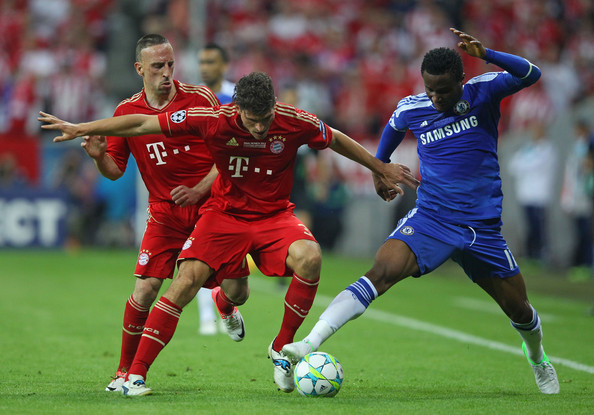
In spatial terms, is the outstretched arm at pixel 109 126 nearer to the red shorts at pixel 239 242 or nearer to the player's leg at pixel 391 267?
the red shorts at pixel 239 242

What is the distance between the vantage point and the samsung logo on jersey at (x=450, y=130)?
22.4 ft

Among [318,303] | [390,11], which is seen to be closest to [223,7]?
[390,11]

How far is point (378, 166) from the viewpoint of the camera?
6879mm

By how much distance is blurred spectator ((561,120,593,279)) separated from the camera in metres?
16.0

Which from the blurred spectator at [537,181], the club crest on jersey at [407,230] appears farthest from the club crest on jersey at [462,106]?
the blurred spectator at [537,181]

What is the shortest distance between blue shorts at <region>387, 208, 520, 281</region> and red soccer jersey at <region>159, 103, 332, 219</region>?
91 cm

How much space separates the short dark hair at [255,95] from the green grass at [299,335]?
1910 mm

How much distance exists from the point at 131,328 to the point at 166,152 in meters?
1.31

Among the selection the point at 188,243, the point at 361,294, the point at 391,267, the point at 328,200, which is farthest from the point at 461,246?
the point at 328,200

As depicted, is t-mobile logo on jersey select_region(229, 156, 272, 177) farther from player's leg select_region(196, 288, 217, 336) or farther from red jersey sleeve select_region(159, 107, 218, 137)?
player's leg select_region(196, 288, 217, 336)

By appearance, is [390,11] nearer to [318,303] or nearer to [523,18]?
[523,18]

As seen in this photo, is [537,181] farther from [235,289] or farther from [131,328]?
[131,328]

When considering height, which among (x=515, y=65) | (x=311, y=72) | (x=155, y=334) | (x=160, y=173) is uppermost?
(x=515, y=65)

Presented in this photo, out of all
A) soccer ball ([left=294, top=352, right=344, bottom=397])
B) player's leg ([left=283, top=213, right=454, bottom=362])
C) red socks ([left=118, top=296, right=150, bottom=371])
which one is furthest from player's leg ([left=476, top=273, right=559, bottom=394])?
red socks ([left=118, top=296, right=150, bottom=371])
